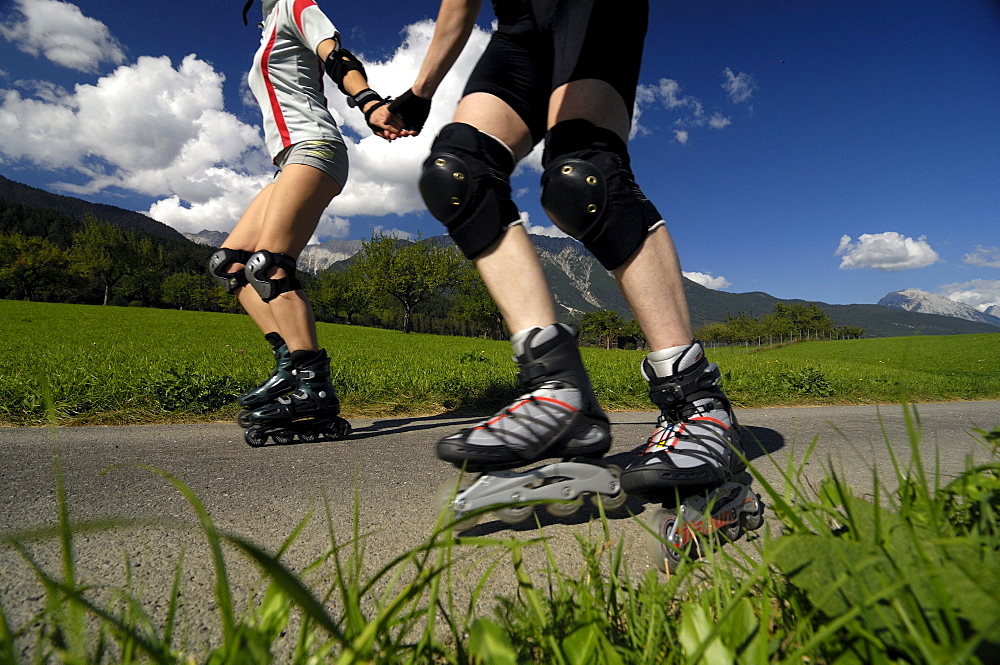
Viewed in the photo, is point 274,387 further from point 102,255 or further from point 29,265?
point 102,255

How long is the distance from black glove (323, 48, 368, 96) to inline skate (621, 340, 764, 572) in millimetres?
2001

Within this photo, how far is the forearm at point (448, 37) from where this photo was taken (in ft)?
5.78

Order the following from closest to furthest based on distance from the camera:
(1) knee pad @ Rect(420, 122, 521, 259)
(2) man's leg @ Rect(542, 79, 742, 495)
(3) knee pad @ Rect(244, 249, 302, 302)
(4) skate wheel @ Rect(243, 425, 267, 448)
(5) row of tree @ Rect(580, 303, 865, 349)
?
(2) man's leg @ Rect(542, 79, 742, 495) < (1) knee pad @ Rect(420, 122, 521, 259) < (4) skate wheel @ Rect(243, 425, 267, 448) < (3) knee pad @ Rect(244, 249, 302, 302) < (5) row of tree @ Rect(580, 303, 865, 349)

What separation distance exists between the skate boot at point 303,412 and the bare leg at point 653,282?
60.4 inches

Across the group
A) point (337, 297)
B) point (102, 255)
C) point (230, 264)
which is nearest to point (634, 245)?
point (230, 264)

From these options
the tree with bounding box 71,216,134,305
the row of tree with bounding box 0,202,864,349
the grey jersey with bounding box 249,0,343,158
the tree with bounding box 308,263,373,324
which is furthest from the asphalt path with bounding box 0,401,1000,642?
the tree with bounding box 71,216,134,305

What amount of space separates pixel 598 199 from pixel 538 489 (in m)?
0.85

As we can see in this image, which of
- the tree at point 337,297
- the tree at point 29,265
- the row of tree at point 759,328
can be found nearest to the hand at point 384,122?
the tree at point 337,297

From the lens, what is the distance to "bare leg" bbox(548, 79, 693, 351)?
1.51 metres

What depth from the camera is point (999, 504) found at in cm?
83

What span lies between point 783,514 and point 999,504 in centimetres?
39

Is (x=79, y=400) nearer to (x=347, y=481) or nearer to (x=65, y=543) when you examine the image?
(x=347, y=481)

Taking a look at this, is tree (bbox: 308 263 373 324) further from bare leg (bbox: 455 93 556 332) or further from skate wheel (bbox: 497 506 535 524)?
skate wheel (bbox: 497 506 535 524)

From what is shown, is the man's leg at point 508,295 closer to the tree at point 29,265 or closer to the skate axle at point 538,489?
the skate axle at point 538,489
